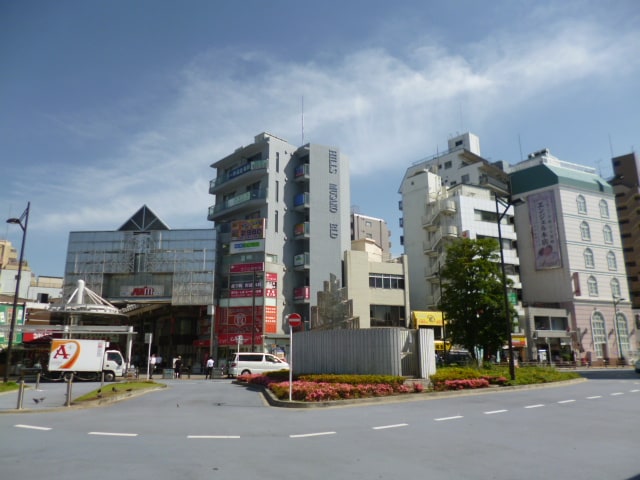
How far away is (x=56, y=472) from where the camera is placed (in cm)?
696

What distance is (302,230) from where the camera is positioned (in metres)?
54.7

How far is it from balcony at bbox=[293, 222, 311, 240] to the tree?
2477 centimetres

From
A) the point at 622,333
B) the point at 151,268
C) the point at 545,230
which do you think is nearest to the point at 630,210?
the point at 622,333

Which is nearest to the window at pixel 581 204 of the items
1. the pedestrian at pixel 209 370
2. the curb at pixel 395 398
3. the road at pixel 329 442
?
the curb at pixel 395 398

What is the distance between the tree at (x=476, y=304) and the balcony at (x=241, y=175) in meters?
29.0

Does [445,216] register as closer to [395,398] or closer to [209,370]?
[209,370]

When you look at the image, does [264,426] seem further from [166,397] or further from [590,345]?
[590,345]

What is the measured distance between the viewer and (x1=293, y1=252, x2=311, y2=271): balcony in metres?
53.5

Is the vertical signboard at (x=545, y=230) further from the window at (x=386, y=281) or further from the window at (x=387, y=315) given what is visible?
the window at (x=387, y=315)

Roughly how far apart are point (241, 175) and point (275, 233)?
8138 millimetres

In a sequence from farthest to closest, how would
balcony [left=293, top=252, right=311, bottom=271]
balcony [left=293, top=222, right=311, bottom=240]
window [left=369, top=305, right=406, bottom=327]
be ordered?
balcony [left=293, top=222, right=311, bottom=240] → balcony [left=293, top=252, right=311, bottom=271] → window [left=369, top=305, right=406, bottom=327]

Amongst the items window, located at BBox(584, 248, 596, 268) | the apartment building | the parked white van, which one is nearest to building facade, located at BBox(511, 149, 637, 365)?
window, located at BBox(584, 248, 596, 268)

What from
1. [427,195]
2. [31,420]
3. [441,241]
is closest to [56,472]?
[31,420]

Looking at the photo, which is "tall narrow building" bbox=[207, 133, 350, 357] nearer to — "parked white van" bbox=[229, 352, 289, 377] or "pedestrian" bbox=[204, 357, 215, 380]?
"pedestrian" bbox=[204, 357, 215, 380]
